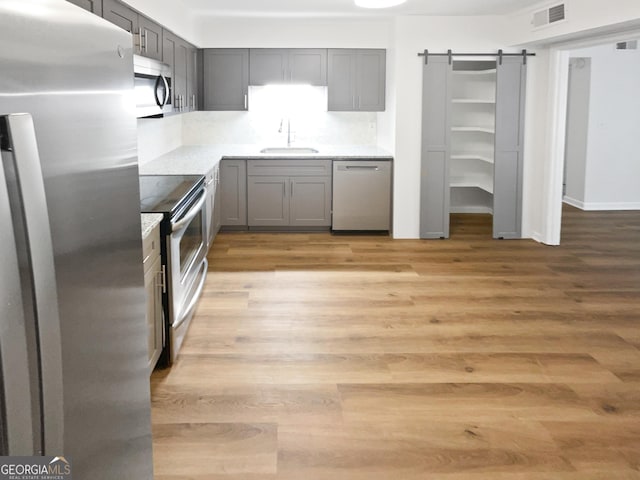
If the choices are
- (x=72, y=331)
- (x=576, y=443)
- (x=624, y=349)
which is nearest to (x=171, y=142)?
(x=624, y=349)

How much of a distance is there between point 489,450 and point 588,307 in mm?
2396

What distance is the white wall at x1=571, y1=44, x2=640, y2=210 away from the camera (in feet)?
28.8

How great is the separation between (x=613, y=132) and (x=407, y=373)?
255 inches

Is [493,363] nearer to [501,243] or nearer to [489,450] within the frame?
[489,450]

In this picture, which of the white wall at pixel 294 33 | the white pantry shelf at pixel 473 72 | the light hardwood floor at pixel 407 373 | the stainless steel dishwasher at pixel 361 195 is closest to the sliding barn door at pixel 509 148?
the white pantry shelf at pixel 473 72

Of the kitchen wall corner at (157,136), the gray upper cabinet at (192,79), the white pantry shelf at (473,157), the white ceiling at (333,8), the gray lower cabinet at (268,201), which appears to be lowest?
the gray lower cabinet at (268,201)

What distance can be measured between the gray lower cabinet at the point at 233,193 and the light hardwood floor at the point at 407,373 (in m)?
1.16

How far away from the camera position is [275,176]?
741 cm

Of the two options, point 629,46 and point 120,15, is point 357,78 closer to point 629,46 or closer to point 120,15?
point 629,46

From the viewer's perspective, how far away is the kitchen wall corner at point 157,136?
592 cm

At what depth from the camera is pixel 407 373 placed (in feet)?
12.2

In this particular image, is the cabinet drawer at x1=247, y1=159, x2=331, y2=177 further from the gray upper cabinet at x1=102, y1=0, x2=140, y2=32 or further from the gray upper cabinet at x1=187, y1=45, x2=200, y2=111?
the gray upper cabinet at x1=102, y1=0, x2=140, y2=32

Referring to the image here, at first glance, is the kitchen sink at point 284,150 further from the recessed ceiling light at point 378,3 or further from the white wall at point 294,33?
the recessed ceiling light at point 378,3

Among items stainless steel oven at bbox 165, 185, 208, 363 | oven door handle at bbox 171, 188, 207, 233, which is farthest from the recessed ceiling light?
oven door handle at bbox 171, 188, 207, 233
